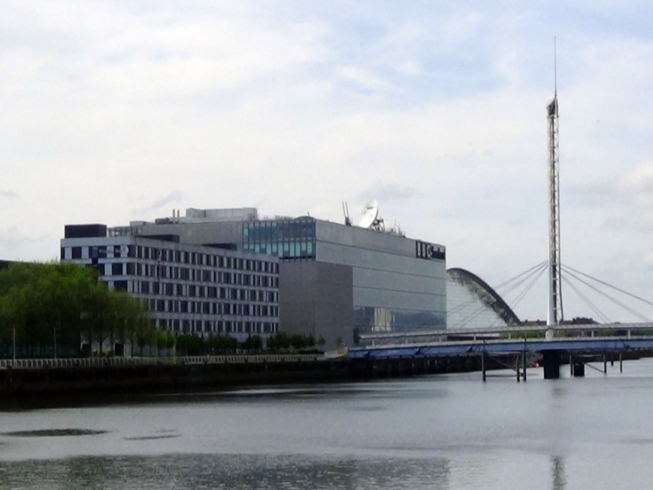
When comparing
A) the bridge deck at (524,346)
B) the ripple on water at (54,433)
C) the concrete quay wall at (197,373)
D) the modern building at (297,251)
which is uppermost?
the modern building at (297,251)

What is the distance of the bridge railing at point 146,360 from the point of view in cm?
10369

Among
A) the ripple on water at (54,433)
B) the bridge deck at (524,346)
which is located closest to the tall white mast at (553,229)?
the bridge deck at (524,346)

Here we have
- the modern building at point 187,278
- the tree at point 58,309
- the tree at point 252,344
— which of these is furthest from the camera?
the tree at point 252,344

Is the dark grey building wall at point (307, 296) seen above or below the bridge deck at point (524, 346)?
above

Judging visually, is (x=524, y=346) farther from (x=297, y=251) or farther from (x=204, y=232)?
(x=204, y=232)

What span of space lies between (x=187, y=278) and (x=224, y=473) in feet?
334

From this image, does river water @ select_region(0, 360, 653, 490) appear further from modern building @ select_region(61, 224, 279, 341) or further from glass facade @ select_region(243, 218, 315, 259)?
glass facade @ select_region(243, 218, 315, 259)

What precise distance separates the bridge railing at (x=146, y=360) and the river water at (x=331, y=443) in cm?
1097

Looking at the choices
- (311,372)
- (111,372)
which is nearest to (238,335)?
(311,372)

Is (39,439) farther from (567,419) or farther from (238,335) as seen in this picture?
(238,335)

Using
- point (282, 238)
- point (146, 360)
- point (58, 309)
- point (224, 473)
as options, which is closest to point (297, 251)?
point (282, 238)

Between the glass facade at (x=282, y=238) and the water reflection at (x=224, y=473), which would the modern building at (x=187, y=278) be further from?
the water reflection at (x=224, y=473)

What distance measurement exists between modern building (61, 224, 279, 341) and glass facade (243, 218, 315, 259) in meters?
3.67

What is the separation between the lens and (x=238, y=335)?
161 m
